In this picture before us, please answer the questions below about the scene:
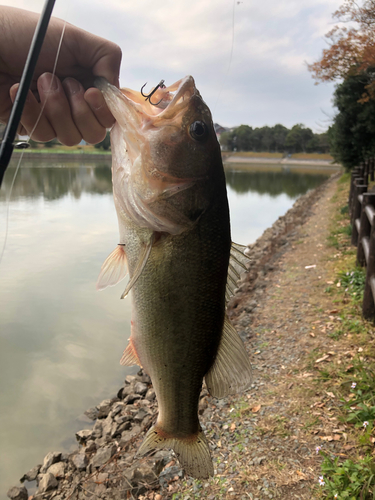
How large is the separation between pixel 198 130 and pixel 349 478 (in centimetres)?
262

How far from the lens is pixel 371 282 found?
171 inches

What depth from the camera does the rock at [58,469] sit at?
10.9 ft

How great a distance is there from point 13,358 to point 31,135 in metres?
4.68

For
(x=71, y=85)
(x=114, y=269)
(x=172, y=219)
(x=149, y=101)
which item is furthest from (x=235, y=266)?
(x=71, y=85)

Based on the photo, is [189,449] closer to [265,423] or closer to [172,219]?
[172,219]

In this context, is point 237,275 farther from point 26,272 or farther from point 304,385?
point 26,272

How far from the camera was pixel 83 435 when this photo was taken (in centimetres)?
391

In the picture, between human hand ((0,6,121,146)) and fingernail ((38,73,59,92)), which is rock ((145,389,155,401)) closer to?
human hand ((0,6,121,146))

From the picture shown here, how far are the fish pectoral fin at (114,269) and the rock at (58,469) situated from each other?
2793 millimetres

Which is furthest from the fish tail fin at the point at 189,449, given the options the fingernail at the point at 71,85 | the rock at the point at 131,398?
the rock at the point at 131,398

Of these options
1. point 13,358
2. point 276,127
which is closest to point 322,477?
point 13,358

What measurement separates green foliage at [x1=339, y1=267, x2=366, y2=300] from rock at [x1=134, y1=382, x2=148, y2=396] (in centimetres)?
332

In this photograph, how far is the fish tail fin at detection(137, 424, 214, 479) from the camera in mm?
1589

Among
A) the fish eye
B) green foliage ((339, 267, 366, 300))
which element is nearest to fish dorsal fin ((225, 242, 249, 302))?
the fish eye
